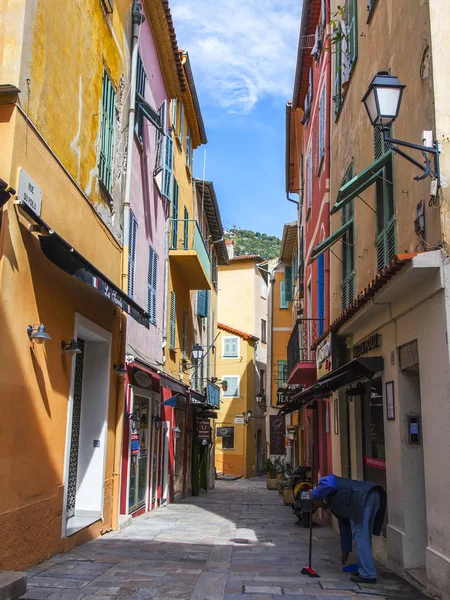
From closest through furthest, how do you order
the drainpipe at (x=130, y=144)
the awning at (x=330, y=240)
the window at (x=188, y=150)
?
the awning at (x=330, y=240), the drainpipe at (x=130, y=144), the window at (x=188, y=150)

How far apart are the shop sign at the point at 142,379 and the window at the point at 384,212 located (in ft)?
18.3

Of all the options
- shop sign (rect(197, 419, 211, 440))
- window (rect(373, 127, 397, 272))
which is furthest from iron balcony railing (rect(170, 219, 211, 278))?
window (rect(373, 127, 397, 272))

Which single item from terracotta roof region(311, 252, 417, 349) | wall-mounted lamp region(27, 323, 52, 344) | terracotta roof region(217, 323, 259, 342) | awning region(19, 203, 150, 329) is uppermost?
terracotta roof region(217, 323, 259, 342)

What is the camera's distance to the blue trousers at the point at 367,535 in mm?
6848

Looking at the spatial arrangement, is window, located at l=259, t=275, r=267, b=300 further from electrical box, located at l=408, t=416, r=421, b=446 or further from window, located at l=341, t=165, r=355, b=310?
electrical box, located at l=408, t=416, r=421, b=446

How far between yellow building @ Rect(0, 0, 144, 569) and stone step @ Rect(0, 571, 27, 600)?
27.1 inches

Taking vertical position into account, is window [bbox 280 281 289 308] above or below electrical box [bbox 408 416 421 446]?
above

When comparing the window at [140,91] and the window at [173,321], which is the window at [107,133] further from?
the window at [173,321]

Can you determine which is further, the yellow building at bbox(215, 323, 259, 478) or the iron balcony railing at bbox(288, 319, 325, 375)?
the yellow building at bbox(215, 323, 259, 478)

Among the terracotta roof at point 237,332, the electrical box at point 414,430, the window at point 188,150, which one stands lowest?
the electrical box at point 414,430

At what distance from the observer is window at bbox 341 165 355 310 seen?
36.8 feet

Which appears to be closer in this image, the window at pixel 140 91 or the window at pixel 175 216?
the window at pixel 140 91

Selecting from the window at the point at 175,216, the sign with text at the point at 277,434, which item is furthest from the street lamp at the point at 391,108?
the sign with text at the point at 277,434

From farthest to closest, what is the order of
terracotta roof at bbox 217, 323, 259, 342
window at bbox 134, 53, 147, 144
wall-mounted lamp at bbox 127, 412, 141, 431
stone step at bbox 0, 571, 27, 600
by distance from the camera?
terracotta roof at bbox 217, 323, 259, 342
window at bbox 134, 53, 147, 144
wall-mounted lamp at bbox 127, 412, 141, 431
stone step at bbox 0, 571, 27, 600
